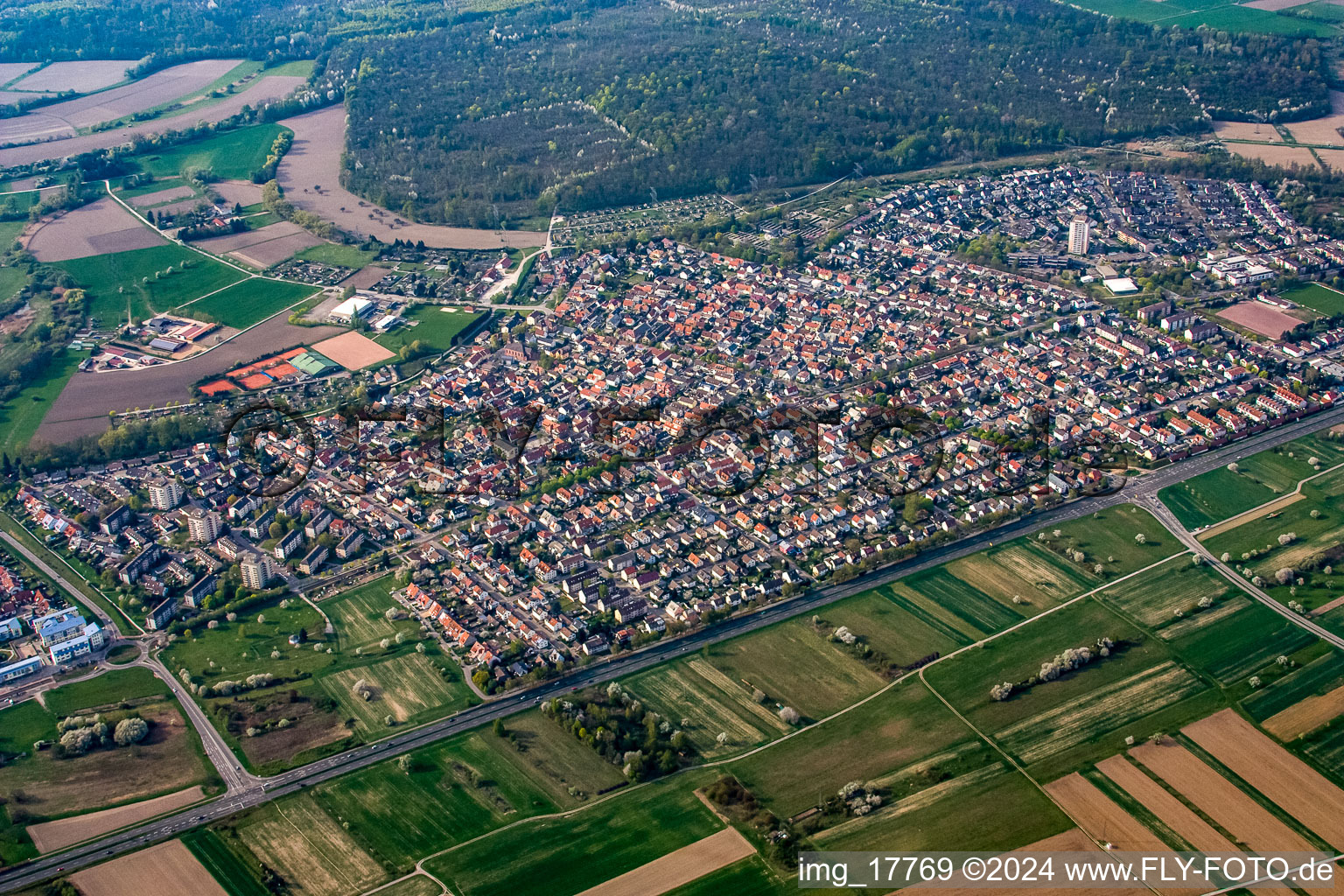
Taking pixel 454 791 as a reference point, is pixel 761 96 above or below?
above

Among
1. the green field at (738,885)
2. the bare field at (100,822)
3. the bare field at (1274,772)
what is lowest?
the green field at (738,885)

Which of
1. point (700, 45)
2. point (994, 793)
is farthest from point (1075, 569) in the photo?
point (700, 45)

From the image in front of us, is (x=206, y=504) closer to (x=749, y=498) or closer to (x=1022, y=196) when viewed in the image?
(x=749, y=498)

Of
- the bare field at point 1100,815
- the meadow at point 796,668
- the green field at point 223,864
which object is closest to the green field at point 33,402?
the green field at point 223,864

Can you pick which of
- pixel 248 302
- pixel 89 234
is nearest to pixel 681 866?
pixel 248 302

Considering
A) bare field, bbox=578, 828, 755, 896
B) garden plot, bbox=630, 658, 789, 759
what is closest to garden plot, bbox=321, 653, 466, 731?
garden plot, bbox=630, 658, 789, 759

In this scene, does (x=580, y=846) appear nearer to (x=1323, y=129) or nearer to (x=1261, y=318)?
(x=1261, y=318)

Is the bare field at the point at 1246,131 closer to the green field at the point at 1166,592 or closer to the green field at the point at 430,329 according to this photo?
the green field at the point at 1166,592
